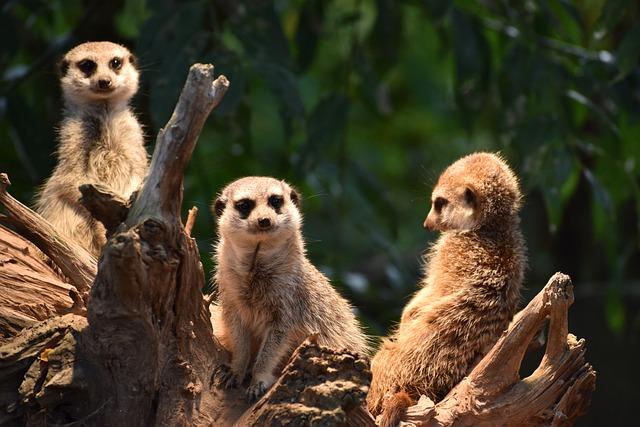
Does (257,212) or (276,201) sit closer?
(257,212)

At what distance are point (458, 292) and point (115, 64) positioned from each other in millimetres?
1895

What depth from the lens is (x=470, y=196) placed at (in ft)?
13.1

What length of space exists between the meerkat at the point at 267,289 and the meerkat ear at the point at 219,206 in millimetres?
60

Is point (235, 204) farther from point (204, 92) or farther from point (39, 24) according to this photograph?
point (39, 24)

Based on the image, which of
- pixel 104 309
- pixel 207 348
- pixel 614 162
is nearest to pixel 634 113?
pixel 614 162

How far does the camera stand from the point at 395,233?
578cm

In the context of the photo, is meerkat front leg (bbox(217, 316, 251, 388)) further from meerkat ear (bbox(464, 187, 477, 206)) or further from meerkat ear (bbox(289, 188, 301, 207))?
meerkat ear (bbox(464, 187, 477, 206))

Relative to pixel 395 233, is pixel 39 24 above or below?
above

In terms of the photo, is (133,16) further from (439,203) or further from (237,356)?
(237,356)

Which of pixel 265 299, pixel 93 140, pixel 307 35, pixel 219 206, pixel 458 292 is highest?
pixel 307 35

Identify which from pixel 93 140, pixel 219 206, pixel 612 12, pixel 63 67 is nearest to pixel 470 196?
pixel 219 206

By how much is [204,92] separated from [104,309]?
2.48ft

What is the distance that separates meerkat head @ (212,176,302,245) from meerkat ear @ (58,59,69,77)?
115 centimetres

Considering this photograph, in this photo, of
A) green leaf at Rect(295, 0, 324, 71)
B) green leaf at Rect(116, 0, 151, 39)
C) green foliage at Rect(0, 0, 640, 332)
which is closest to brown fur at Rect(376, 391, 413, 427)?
green foliage at Rect(0, 0, 640, 332)
